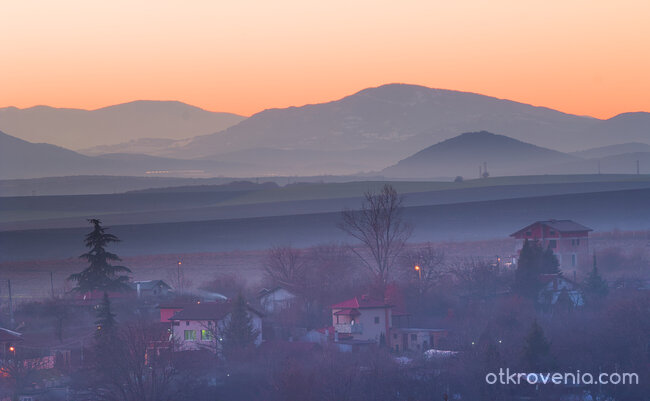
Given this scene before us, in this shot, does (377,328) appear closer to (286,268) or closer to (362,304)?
(362,304)

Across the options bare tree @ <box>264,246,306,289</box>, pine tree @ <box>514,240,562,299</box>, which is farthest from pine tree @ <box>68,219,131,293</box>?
pine tree @ <box>514,240,562,299</box>

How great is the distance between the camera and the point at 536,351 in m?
38.5

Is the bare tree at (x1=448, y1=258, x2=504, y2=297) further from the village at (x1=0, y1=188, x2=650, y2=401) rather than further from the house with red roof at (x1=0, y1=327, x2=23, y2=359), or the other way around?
the house with red roof at (x1=0, y1=327, x2=23, y2=359)

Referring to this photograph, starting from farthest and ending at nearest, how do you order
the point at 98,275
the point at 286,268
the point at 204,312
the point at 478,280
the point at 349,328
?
1. the point at 286,268
2. the point at 98,275
3. the point at 478,280
4. the point at 349,328
5. the point at 204,312

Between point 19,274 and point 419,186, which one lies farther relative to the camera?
point 419,186

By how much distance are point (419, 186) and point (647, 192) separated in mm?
29996

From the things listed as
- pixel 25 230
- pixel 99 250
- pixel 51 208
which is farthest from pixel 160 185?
pixel 99 250

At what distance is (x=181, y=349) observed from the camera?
43.7m

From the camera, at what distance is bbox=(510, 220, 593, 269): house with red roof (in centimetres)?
6544

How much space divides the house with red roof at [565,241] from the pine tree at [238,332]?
2517cm

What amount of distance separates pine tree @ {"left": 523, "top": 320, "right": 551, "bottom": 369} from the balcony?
9632 mm

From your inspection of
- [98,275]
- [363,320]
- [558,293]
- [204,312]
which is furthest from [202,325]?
[558,293]

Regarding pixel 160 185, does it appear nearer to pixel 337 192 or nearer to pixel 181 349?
pixel 337 192

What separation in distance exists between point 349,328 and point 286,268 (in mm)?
17122
